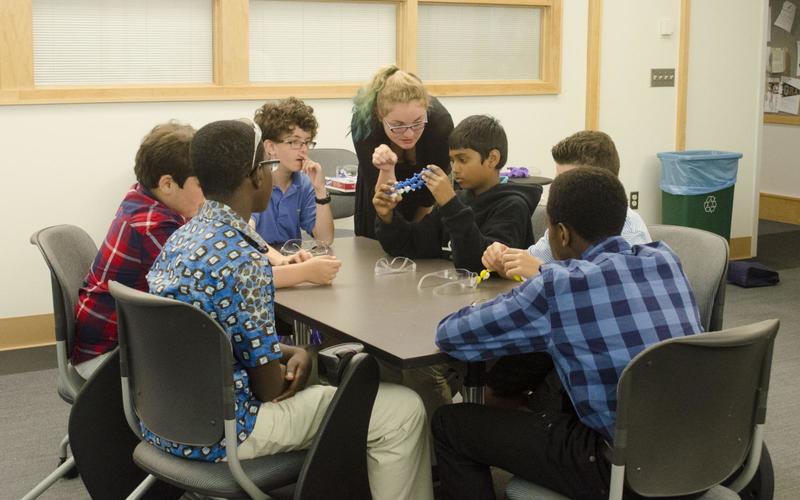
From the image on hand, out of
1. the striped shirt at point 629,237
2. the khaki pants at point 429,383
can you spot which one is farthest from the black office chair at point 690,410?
the khaki pants at point 429,383

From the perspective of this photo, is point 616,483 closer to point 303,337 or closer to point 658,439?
point 658,439

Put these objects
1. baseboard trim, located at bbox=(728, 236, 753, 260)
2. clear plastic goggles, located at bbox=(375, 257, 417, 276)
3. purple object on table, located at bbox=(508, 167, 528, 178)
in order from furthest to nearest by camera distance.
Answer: baseboard trim, located at bbox=(728, 236, 753, 260)
purple object on table, located at bbox=(508, 167, 528, 178)
clear plastic goggles, located at bbox=(375, 257, 417, 276)

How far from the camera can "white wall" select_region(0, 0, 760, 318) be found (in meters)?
4.33

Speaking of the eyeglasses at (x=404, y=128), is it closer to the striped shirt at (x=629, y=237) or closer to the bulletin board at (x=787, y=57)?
the striped shirt at (x=629, y=237)

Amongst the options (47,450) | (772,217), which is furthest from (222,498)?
(772,217)

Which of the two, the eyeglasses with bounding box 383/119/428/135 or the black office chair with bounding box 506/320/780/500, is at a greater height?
the eyeglasses with bounding box 383/119/428/135

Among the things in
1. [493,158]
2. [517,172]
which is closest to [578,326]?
[493,158]

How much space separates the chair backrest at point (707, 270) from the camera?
97.7 inches

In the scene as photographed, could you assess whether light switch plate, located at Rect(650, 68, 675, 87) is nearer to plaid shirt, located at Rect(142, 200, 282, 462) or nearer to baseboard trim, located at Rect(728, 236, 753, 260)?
baseboard trim, located at Rect(728, 236, 753, 260)

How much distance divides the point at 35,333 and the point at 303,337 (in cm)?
197

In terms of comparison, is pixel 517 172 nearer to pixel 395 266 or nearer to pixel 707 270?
pixel 395 266

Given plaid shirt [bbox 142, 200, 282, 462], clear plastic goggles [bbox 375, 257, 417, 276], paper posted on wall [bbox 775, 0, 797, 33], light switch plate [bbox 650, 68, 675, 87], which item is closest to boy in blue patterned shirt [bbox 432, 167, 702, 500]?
plaid shirt [bbox 142, 200, 282, 462]

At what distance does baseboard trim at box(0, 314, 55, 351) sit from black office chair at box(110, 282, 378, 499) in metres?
2.53

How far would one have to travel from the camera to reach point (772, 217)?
7691 millimetres
